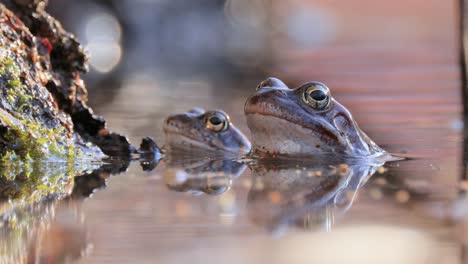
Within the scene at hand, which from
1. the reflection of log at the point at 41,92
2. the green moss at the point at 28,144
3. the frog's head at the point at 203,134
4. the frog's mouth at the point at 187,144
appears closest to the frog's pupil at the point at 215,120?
the frog's head at the point at 203,134

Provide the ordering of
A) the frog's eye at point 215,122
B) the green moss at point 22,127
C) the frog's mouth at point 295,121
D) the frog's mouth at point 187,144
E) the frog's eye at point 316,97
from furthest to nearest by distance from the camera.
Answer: the frog's eye at point 215,122 → the frog's mouth at point 187,144 → the frog's eye at point 316,97 → the frog's mouth at point 295,121 → the green moss at point 22,127

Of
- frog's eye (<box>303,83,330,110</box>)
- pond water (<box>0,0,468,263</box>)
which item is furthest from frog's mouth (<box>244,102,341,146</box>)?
pond water (<box>0,0,468,263</box>)

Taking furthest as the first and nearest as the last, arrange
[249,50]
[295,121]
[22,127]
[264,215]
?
[249,50] < [295,121] < [22,127] < [264,215]

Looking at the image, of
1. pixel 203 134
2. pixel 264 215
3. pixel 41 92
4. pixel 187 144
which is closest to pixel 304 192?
pixel 264 215

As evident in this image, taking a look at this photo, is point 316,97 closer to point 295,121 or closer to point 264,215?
point 295,121

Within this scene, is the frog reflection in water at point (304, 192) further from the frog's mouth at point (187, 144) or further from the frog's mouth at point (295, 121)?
the frog's mouth at point (187, 144)

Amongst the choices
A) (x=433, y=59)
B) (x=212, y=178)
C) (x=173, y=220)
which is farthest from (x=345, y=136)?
(x=433, y=59)

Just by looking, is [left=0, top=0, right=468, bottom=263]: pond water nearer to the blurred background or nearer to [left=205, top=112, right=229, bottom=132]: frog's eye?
[left=205, top=112, right=229, bottom=132]: frog's eye
